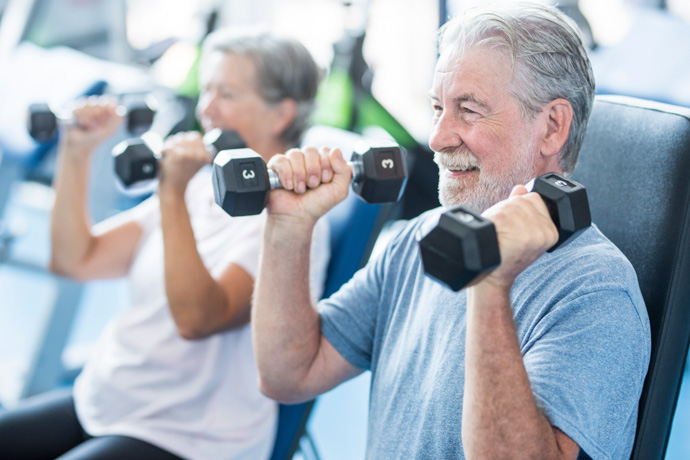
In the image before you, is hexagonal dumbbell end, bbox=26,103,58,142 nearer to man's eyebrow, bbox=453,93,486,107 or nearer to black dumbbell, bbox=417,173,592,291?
man's eyebrow, bbox=453,93,486,107

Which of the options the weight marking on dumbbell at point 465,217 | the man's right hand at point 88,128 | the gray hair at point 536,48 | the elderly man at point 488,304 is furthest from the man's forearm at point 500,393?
the man's right hand at point 88,128

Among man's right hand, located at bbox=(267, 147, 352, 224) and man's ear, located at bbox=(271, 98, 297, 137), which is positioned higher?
man's right hand, located at bbox=(267, 147, 352, 224)

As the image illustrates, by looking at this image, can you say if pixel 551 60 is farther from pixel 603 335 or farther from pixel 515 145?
pixel 603 335

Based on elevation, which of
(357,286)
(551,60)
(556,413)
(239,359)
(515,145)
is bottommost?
(239,359)

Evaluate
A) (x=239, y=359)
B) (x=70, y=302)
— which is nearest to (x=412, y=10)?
(x=70, y=302)

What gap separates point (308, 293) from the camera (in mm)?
1209

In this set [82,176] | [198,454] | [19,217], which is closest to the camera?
[198,454]

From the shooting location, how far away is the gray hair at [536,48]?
1.00 metres

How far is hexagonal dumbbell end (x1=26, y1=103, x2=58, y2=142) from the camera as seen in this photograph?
1.84 meters

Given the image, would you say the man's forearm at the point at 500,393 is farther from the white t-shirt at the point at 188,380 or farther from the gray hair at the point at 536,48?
the white t-shirt at the point at 188,380

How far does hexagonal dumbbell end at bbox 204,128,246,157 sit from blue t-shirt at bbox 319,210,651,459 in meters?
0.44

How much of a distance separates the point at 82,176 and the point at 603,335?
4.55 feet

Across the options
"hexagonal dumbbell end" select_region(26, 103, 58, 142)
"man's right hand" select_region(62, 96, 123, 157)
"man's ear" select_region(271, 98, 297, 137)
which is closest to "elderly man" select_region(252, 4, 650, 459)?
"man's ear" select_region(271, 98, 297, 137)

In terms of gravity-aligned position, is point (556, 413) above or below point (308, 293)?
above
